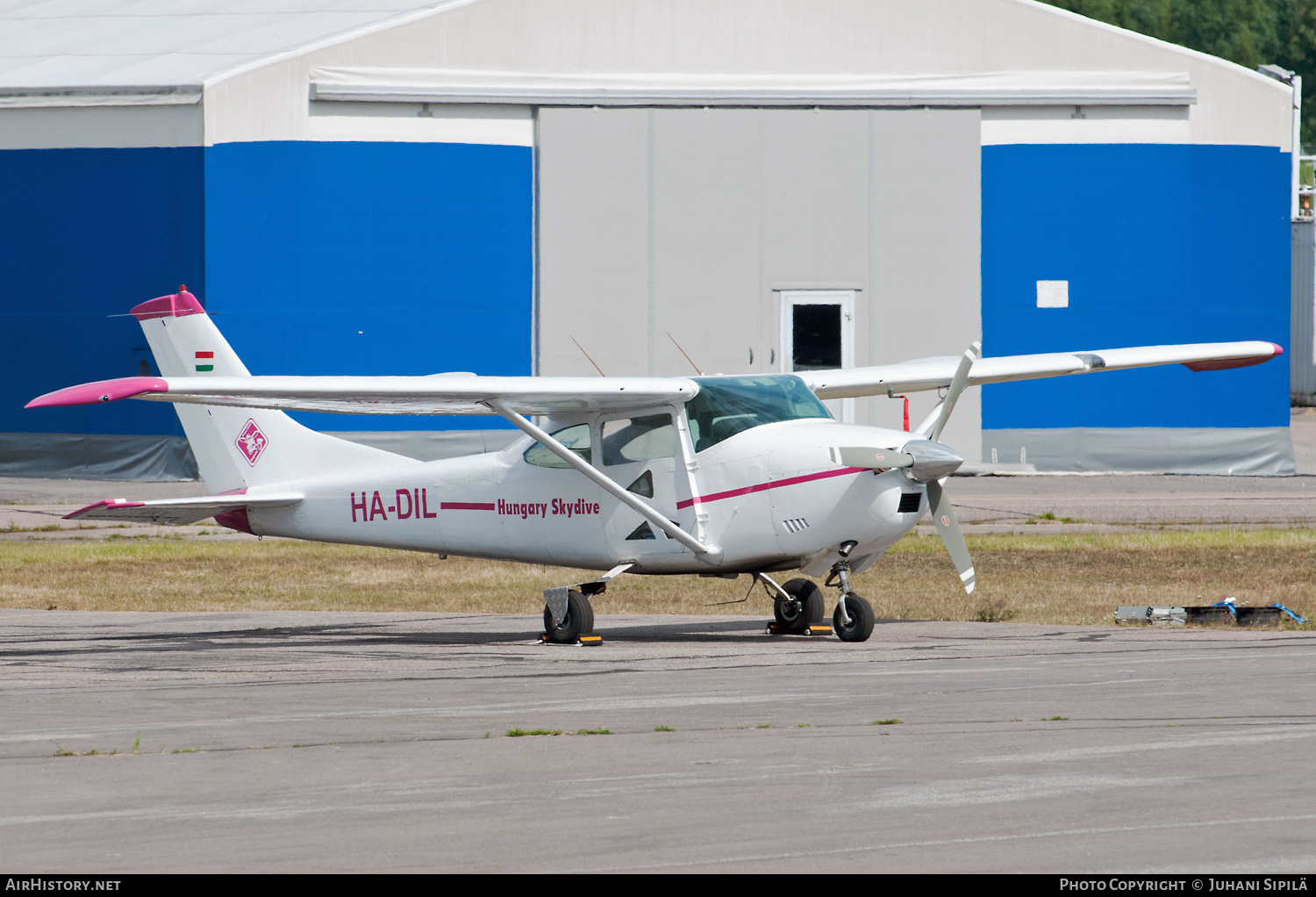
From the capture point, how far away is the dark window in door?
102 ft

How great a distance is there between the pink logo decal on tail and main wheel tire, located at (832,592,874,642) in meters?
5.24

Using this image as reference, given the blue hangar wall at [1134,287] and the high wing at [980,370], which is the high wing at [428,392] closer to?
the high wing at [980,370]

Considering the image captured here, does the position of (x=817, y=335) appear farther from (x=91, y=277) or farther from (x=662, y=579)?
(x=91, y=277)

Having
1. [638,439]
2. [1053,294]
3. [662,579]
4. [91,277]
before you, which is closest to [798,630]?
[638,439]

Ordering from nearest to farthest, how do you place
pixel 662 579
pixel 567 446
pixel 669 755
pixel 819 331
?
pixel 669 755
pixel 567 446
pixel 662 579
pixel 819 331

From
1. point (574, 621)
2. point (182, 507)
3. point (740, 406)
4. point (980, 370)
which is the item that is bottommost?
point (574, 621)

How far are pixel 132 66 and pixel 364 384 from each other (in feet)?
59.9

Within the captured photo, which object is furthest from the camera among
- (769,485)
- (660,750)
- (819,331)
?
(819,331)

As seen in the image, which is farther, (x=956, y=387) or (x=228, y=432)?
(x=228, y=432)

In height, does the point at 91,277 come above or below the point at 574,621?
above

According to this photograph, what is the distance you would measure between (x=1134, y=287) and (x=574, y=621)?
19391 millimetres

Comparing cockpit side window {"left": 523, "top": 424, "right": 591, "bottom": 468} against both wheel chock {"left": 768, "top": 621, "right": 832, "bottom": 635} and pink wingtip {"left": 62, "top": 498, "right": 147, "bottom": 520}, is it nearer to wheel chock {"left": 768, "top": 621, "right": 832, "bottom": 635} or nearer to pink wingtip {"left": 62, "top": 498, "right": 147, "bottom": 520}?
wheel chock {"left": 768, "top": 621, "right": 832, "bottom": 635}

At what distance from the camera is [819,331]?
1223 inches

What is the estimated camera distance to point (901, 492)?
13.4m
